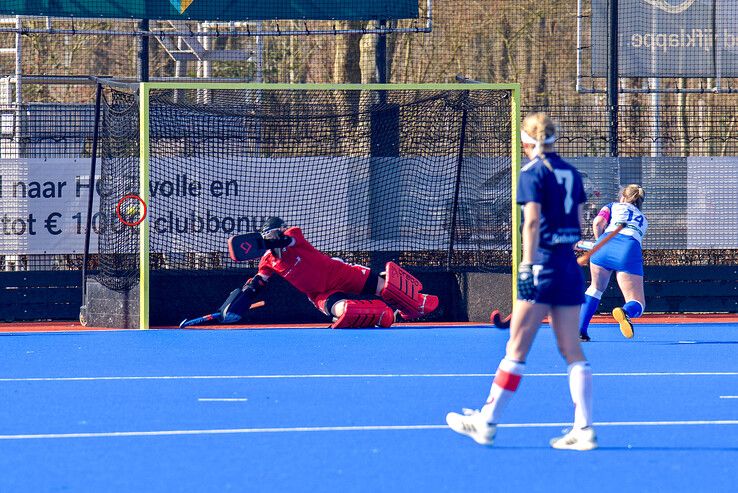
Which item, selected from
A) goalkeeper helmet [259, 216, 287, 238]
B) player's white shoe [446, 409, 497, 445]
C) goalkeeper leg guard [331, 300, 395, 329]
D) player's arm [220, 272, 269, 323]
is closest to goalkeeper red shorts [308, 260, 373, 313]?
goalkeeper leg guard [331, 300, 395, 329]

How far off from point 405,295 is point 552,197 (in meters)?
8.08

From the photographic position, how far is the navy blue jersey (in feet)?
21.9

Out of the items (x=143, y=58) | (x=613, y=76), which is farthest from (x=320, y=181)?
(x=613, y=76)

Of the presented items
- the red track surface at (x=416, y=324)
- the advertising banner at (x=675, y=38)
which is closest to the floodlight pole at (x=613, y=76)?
the advertising banner at (x=675, y=38)

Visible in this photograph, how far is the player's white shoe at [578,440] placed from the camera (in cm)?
675

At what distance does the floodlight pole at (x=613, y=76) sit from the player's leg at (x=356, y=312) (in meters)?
3.92

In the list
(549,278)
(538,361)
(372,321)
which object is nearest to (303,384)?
(538,361)

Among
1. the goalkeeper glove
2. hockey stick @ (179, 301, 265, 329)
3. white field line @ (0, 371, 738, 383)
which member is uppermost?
the goalkeeper glove

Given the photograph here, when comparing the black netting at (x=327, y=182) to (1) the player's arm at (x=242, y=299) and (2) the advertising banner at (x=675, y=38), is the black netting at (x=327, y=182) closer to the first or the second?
(1) the player's arm at (x=242, y=299)

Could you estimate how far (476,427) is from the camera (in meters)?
6.86

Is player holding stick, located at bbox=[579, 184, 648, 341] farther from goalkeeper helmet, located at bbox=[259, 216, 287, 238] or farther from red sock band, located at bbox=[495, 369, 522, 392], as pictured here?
red sock band, located at bbox=[495, 369, 522, 392]

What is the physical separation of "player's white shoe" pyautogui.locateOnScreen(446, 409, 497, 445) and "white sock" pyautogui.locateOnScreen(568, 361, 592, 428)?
453mm

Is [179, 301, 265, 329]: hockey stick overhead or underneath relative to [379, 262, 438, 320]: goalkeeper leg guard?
underneath

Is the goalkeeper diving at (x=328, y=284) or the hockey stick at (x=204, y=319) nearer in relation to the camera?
the goalkeeper diving at (x=328, y=284)
